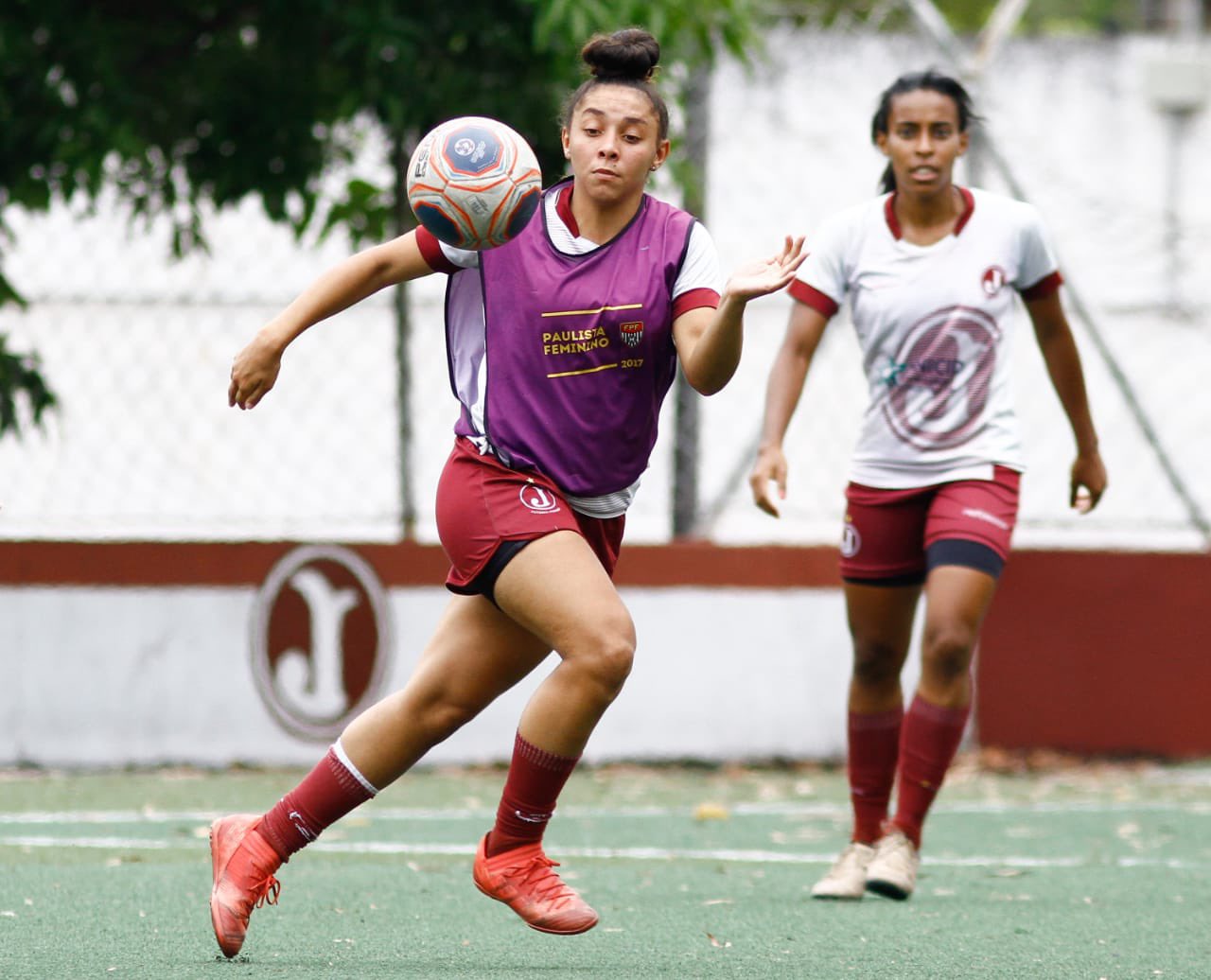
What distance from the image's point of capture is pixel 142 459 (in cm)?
841

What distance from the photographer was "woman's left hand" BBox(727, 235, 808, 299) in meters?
3.91

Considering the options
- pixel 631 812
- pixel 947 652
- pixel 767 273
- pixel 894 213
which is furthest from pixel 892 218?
pixel 631 812

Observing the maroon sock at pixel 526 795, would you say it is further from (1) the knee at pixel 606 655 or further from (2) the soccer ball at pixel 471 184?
(2) the soccer ball at pixel 471 184

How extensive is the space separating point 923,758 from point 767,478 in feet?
2.94

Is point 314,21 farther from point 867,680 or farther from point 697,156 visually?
point 867,680

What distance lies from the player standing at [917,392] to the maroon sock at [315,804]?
1.63 metres

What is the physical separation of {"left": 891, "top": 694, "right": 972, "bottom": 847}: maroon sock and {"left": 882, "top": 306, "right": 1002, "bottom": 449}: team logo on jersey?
0.74 meters

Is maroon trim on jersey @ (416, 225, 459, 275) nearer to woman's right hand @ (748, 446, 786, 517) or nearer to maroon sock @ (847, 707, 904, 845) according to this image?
woman's right hand @ (748, 446, 786, 517)

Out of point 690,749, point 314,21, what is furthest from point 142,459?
point 690,749

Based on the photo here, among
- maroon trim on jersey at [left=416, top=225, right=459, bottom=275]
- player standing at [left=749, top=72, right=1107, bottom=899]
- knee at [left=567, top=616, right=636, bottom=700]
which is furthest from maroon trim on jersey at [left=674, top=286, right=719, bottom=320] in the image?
player standing at [left=749, top=72, right=1107, bottom=899]

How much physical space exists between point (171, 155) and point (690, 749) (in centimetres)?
324

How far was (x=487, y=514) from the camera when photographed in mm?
4230

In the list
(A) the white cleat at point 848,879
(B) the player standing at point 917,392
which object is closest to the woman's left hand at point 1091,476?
(B) the player standing at point 917,392

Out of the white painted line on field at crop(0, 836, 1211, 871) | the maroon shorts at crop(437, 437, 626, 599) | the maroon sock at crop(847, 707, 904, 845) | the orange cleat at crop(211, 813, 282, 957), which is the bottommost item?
the white painted line on field at crop(0, 836, 1211, 871)
